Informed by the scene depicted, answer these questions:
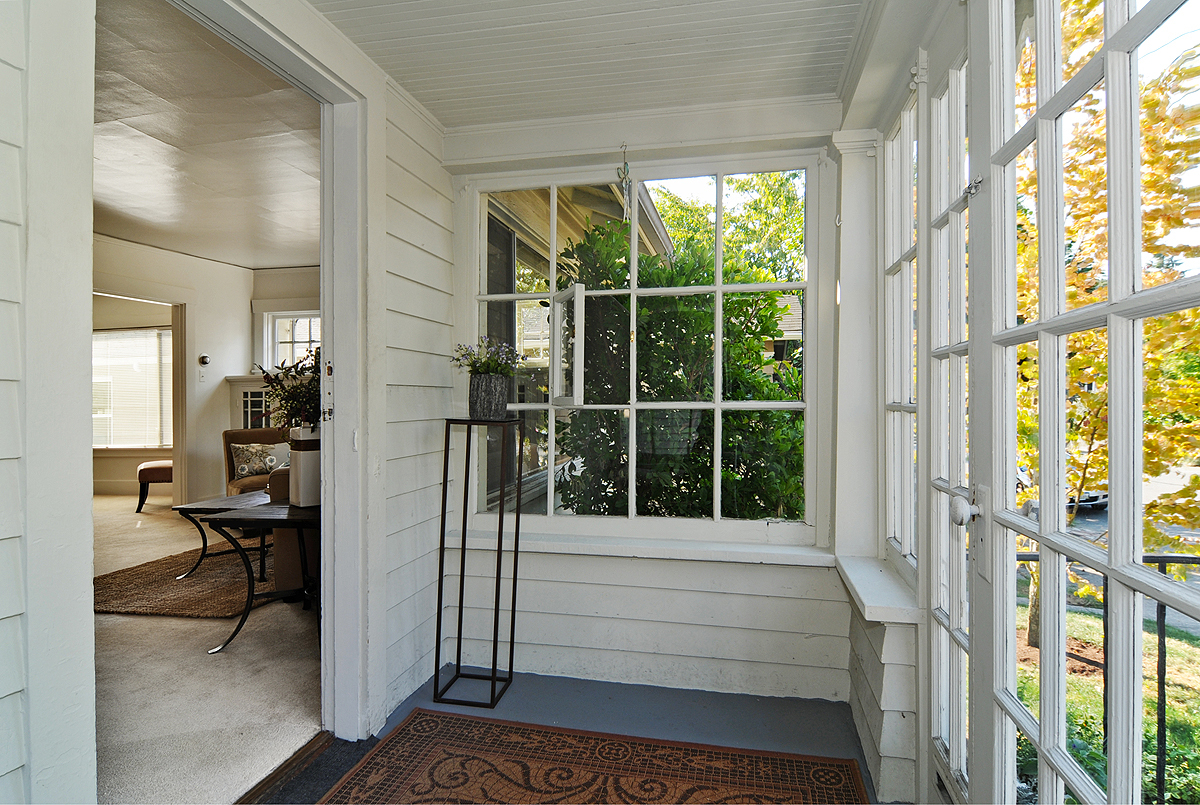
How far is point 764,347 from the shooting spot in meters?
2.69

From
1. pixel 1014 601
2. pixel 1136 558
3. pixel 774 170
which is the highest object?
pixel 774 170

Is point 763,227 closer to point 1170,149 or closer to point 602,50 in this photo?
point 602,50

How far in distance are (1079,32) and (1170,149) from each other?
1.20 ft

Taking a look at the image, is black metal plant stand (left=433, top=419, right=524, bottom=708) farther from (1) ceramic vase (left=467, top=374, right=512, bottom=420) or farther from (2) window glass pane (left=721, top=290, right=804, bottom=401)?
(2) window glass pane (left=721, top=290, right=804, bottom=401)

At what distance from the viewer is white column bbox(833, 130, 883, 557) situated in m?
2.46

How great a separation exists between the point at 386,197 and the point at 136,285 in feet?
16.4

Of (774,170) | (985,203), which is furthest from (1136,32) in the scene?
(774,170)

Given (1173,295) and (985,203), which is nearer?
(1173,295)

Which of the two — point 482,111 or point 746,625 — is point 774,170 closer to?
point 482,111

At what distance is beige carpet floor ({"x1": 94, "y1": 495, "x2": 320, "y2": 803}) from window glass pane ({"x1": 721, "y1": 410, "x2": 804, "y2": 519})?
188cm

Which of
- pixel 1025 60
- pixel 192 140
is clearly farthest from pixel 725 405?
pixel 192 140

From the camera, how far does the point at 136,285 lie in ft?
19.5

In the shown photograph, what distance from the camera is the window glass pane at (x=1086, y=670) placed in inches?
37.2

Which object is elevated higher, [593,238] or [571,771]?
[593,238]
